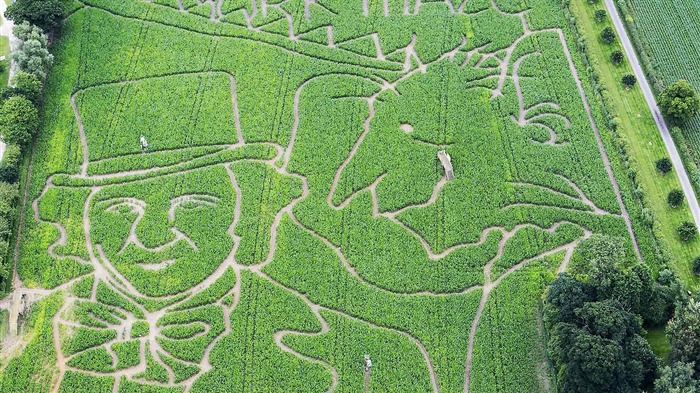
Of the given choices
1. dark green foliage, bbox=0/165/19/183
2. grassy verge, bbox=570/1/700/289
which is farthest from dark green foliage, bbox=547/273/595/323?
dark green foliage, bbox=0/165/19/183

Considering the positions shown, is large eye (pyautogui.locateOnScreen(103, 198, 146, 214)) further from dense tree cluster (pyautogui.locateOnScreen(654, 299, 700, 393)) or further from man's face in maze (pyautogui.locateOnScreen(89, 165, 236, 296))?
dense tree cluster (pyautogui.locateOnScreen(654, 299, 700, 393))

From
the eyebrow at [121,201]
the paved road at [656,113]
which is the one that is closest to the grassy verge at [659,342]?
the paved road at [656,113]

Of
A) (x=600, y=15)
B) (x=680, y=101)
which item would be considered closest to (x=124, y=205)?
(x=600, y=15)

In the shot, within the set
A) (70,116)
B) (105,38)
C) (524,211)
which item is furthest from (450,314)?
(105,38)

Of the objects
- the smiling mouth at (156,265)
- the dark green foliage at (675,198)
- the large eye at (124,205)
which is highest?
the large eye at (124,205)

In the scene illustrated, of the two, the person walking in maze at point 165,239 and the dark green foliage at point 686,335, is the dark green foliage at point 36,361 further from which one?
the dark green foliage at point 686,335
